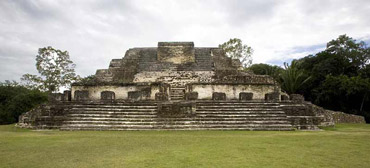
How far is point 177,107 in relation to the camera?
32.7 ft

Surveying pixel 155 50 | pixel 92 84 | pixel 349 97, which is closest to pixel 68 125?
pixel 92 84

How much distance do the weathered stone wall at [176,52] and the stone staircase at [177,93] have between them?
8.19ft

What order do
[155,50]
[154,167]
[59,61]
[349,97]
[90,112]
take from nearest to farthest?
[154,167]
[90,112]
[155,50]
[349,97]
[59,61]

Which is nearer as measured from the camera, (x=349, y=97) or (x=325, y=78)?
(x=349, y=97)

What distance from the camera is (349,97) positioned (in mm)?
22750

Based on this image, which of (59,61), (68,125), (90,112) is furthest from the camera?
(59,61)

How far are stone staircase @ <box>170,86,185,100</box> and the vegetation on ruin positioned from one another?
13.7 metres

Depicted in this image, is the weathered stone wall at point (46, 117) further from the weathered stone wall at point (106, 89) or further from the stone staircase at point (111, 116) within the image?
the weathered stone wall at point (106, 89)

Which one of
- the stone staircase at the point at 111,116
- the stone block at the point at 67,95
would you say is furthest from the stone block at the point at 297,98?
the stone block at the point at 67,95

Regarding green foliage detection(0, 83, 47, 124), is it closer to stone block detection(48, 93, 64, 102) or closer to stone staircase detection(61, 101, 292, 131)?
stone block detection(48, 93, 64, 102)

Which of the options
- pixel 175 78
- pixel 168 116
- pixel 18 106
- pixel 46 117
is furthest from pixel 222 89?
pixel 18 106

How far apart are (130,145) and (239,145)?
2.18 m

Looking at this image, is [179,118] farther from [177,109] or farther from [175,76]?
[175,76]

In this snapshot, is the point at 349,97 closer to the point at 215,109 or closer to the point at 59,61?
the point at 215,109
